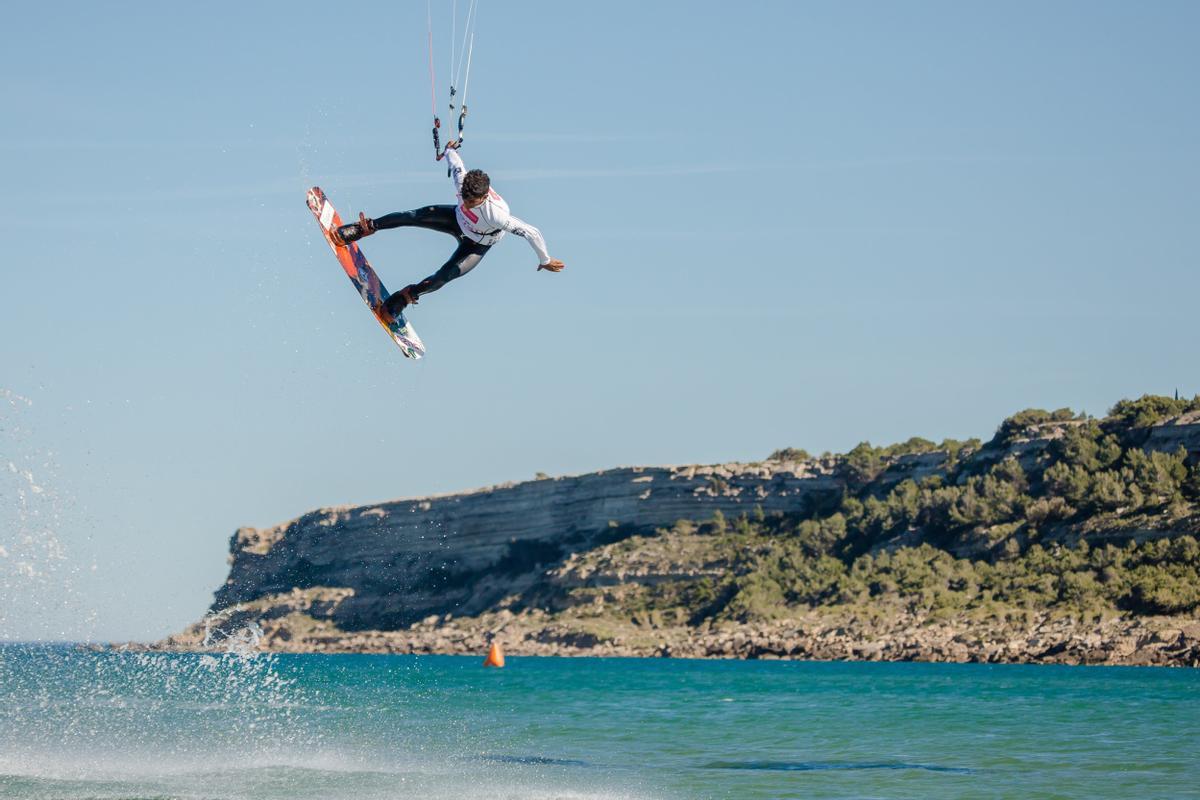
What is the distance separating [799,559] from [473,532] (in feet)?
101

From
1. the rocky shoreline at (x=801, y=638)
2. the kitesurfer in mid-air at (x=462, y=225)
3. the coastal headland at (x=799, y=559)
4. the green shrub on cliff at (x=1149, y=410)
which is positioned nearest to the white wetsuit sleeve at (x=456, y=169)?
the kitesurfer in mid-air at (x=462, y=225)

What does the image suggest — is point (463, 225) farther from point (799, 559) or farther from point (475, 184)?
point (799, 559)

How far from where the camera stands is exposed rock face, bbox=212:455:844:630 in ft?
Result: 306

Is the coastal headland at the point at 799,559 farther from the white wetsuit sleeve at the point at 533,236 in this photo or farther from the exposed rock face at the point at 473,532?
the white wetsuit sleeve at the point at 533,236

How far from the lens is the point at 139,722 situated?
115 feet

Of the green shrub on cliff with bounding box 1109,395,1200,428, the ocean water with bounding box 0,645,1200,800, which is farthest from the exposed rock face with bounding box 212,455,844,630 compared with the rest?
the ocean water with bounding box 0,645,1200,800

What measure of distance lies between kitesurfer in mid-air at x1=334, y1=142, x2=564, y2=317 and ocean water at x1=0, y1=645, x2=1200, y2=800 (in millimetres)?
7674

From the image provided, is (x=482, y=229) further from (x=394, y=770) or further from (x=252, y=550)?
(x=252, y=550)

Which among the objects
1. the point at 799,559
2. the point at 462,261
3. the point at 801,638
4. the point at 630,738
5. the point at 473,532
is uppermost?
the point at 473,532

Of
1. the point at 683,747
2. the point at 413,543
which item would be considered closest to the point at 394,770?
the point at 683,747

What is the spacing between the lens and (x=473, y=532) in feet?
350

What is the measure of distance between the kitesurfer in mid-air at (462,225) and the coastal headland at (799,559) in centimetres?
4666

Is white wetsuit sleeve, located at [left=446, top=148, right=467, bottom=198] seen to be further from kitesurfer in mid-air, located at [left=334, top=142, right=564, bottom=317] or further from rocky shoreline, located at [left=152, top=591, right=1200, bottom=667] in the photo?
rocky shoreline, located at [left=152, top=591, right=1200, bottom=667]

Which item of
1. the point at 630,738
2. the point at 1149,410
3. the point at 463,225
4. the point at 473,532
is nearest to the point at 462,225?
the point at 463,225
